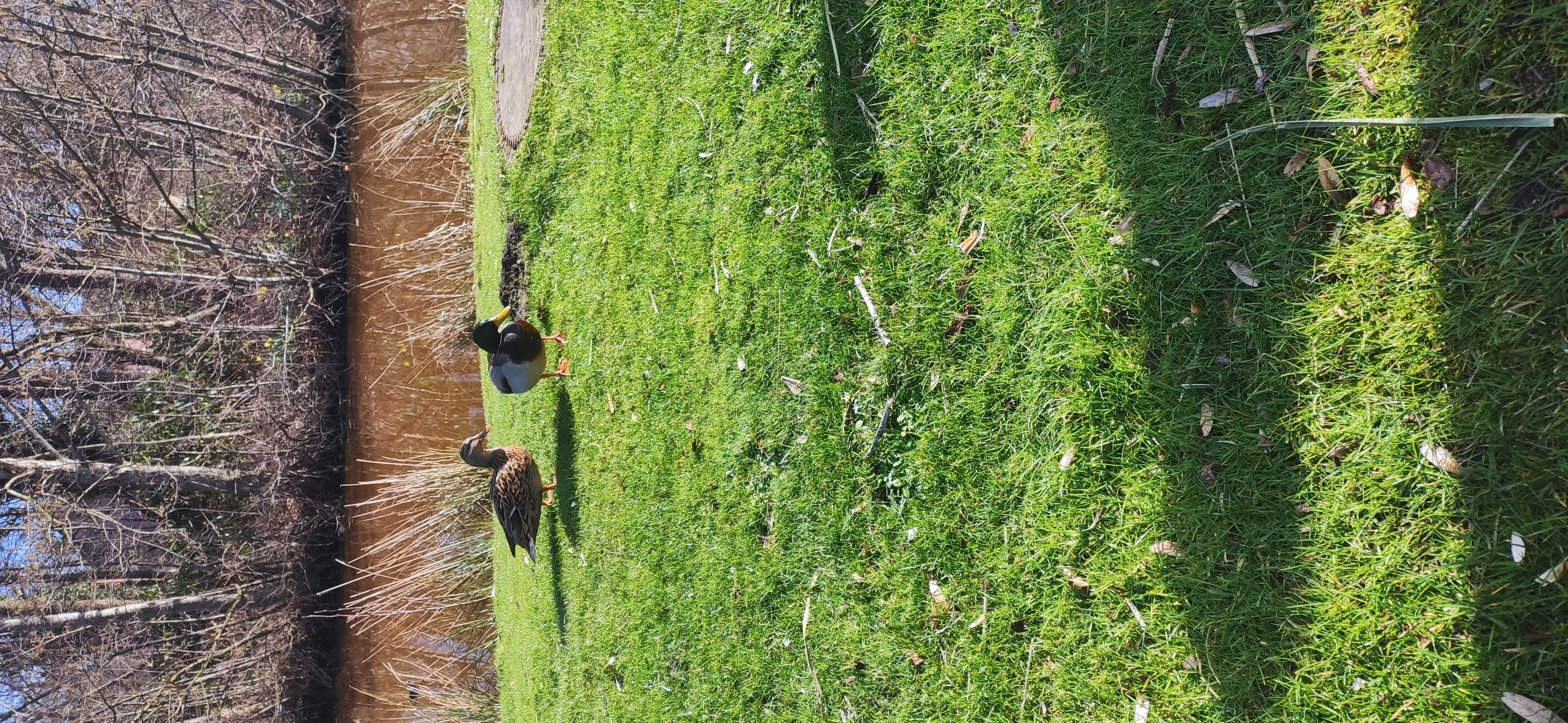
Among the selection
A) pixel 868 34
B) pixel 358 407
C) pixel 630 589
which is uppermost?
pixel 868 34

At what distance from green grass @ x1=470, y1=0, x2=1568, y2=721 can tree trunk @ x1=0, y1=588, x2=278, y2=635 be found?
723 centimetres

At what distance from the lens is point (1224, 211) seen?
225cm

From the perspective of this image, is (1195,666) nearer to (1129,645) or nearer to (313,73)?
(1129,645)

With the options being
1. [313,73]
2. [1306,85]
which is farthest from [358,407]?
[1306,85]

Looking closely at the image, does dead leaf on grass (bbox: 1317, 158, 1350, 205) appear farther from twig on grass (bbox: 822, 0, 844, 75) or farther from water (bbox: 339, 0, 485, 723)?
water (bbox: 339, 0, 485, 723)

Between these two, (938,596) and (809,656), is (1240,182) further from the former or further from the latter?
(809,656)

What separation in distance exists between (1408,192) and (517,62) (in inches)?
Result: 249

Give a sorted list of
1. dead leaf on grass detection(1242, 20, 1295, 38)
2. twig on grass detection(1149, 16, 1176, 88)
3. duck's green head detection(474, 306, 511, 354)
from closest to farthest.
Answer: dead leaf on grass detection(1242, 20, 1295, 38), twig on grass detection(1149, 16, 1176, 88), duck's green head detection(474, 306, 511, 354)

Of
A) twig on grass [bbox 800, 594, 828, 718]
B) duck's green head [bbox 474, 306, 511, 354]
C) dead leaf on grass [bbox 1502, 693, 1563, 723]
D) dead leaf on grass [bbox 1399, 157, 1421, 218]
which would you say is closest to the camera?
dead leaf on grass [bbox 1502, 693, 1563, 723]

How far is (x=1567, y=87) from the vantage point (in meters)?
1.75

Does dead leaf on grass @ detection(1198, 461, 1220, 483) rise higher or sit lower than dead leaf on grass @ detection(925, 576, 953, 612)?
higher

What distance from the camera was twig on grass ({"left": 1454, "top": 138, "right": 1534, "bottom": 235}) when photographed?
1800 millimetres

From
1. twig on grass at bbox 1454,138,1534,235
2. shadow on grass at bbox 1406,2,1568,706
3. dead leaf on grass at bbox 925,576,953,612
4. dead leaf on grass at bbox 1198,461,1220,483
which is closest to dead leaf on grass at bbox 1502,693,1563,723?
shadow on grass at bbox 1406,2,1568,706

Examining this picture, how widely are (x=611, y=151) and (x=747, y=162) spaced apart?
60.7 inches
